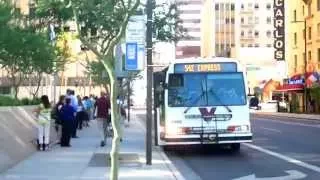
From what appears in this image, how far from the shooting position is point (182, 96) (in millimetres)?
21031

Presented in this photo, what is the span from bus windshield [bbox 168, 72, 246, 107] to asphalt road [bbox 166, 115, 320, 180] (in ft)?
5.35

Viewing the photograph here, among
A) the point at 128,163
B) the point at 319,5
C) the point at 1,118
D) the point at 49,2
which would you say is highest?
the point at 319,5

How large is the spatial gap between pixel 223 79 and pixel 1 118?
7.70 metres

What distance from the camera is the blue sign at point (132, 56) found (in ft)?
54.4

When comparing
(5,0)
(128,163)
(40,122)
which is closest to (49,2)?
(128,163)

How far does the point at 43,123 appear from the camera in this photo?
19484 mm

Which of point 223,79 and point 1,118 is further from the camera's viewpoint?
point 223,79

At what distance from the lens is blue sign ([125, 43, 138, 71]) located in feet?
54.4

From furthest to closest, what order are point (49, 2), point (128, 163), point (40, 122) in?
point (40, 122)
point (128, 163)
point (49, 2)

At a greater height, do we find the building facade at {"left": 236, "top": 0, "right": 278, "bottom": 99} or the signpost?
the building facade at {"left": 236, "top": 0, "right": 278, "bottom": 99}

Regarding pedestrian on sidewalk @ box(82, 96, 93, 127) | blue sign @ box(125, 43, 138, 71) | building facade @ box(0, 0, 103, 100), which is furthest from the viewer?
building facade @ box(0, 0, 103, 100)

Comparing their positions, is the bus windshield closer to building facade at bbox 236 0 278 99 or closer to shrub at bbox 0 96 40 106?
shrub at bbox 0 96 40 106

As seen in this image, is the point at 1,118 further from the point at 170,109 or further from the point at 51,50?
the point at 51,50

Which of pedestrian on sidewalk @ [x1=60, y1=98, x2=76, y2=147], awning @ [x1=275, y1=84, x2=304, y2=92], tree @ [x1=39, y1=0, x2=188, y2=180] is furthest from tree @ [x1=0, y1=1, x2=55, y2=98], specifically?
awning @ [x1=275, y1=84, x2=304, y2=92]
